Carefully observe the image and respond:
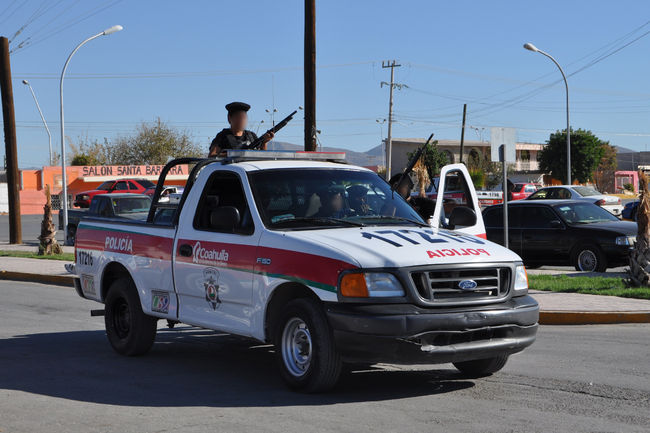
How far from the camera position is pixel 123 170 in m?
73.8

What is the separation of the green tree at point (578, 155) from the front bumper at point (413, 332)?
74.1 m

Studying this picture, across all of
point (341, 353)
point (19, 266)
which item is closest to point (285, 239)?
point (341, 353)

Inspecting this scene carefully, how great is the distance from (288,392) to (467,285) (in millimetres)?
1669

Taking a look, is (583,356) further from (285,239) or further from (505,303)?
(285,239)

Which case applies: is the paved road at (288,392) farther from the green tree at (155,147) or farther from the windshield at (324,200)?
the green tree at (155,147)

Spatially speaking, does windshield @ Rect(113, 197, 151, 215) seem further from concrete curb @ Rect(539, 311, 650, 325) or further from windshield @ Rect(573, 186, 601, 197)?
windshield @ Rect(573, 186, 601, 197)

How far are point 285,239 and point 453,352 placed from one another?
1588 millimetres

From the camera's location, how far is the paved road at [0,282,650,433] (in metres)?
5.89

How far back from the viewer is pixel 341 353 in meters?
6.41

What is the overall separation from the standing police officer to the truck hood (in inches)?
125

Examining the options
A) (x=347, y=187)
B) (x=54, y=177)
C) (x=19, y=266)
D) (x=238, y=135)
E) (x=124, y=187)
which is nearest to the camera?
(x=347, y=187)

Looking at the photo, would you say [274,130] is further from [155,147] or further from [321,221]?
[155,147]

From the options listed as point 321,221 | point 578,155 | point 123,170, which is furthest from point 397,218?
point 578,155

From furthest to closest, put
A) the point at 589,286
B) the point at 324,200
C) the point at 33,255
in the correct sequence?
the point at 33,255 < the point at 589,286 < the point at 324,200
